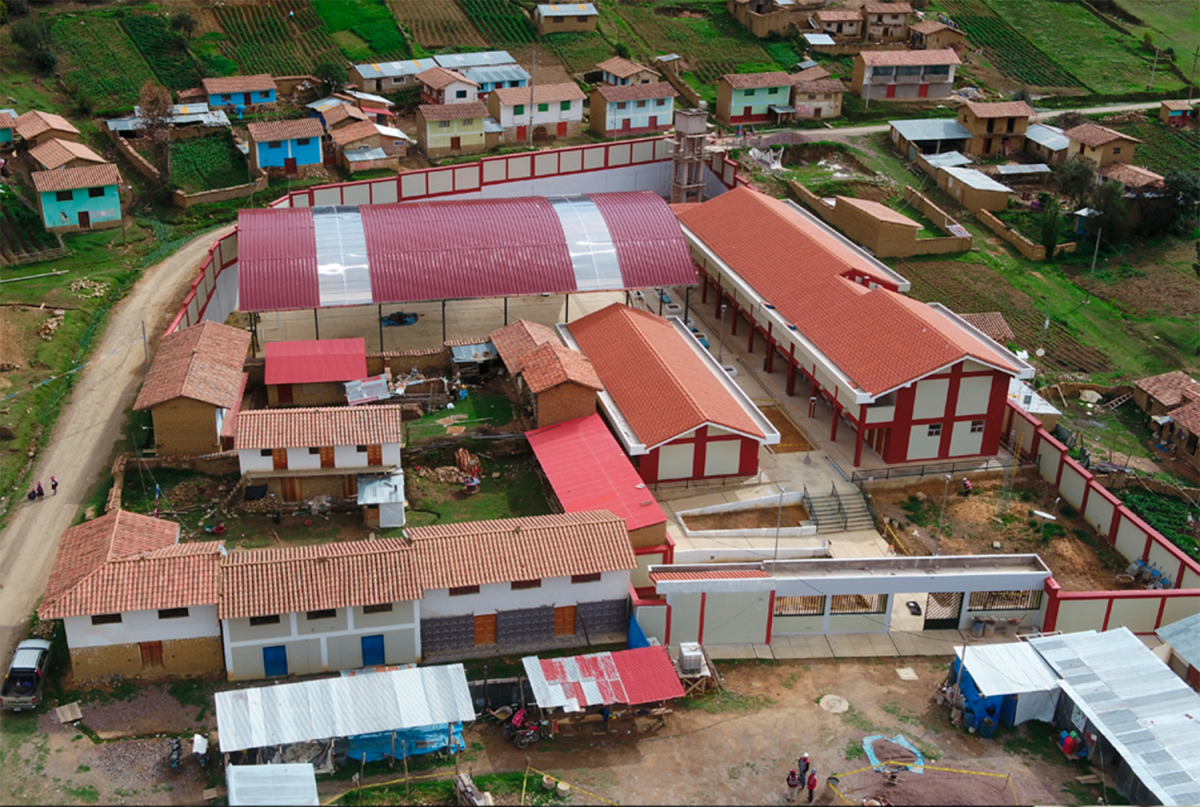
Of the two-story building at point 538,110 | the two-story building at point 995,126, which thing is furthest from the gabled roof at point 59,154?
the two-story building at point 995,126

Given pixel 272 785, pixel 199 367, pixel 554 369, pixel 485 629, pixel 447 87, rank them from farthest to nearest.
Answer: pixel 447 87 → pixel 554 369 → pixel 199 367 → pixel 485 629 → pixel 272 785

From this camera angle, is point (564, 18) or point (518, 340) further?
point (564, 18)

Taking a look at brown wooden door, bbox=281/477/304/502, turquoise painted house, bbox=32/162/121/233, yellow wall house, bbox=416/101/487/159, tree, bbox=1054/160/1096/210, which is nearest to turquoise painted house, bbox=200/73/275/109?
yellow wall house, bbox=416/101/487/159

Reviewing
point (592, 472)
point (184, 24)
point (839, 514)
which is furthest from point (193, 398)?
point (184, 24)

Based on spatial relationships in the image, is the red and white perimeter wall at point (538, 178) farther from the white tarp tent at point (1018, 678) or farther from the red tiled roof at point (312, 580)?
the white tarp tent at point (1018, 678)

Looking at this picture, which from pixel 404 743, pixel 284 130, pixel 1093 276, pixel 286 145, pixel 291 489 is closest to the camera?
pixel 404 743

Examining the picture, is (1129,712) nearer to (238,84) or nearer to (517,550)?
(517,550)

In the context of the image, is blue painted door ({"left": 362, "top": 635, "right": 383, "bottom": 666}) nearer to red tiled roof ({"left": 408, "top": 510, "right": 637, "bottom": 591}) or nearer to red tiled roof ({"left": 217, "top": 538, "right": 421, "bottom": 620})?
red tiled roof ({"left": 217, "top": 538, "right": 421, "bottom": 620})
